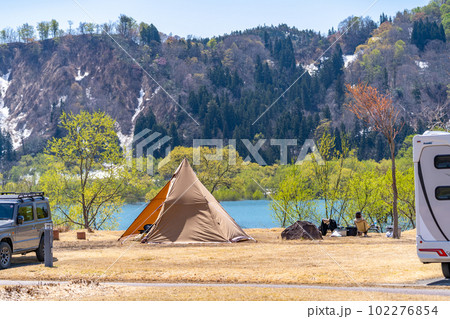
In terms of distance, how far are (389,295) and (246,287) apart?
3.60 m

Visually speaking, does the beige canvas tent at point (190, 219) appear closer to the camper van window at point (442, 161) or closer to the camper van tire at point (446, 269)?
the camper van tire at point (446, 269)

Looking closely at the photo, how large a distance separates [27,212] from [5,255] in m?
1.98

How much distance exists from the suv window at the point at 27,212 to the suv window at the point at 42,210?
36 cm

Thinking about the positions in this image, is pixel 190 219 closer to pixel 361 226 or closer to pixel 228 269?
pixel 361 226

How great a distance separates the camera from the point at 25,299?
45.3 feet

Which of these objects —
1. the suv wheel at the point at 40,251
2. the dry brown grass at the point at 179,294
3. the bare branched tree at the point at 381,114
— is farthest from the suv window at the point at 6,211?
the bare branched tree at the point at 381,114

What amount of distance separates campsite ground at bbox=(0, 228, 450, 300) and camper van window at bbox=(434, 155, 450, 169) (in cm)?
313

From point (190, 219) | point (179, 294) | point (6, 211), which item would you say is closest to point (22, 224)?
point (6, 211)

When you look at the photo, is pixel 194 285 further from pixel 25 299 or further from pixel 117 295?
pixel 25 299

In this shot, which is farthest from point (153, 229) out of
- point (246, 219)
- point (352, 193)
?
point (246, 219)

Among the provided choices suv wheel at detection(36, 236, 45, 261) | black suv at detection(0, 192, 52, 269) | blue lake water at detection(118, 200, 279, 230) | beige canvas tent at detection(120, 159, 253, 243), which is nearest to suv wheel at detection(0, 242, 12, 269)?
black suv at detection(0, 192, 52, 269)

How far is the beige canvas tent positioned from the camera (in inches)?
1167

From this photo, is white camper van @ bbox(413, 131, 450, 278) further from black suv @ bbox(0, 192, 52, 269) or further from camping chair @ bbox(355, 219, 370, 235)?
camping chair @ bbox(355, 219, 370, 235)

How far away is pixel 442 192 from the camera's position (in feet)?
53.7
